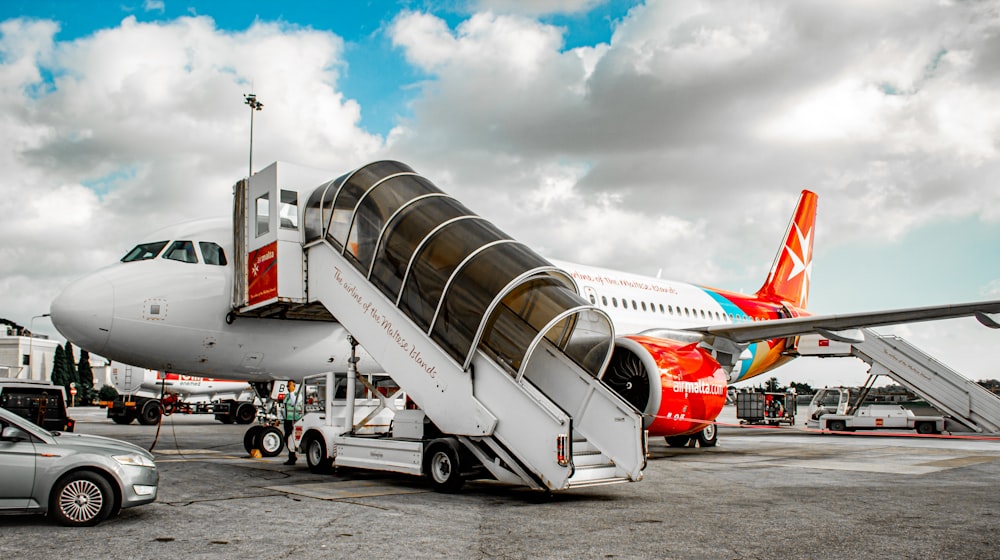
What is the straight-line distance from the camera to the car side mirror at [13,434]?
6164 mm

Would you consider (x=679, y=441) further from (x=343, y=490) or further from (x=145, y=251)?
(x=145, y=251)

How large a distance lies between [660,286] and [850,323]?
5851 millimetres

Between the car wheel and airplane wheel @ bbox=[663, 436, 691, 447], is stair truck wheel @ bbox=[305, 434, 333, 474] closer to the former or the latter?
the car wheel

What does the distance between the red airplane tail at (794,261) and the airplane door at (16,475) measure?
23380 mm

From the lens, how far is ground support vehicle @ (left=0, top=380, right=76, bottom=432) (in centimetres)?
1471

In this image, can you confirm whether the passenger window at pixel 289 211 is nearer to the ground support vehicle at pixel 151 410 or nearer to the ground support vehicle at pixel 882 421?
the ground support vehicle at pixel 151 410

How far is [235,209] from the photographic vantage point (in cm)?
1244

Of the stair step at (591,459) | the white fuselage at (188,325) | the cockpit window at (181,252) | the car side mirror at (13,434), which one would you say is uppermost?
the cockpit window at (181,252)

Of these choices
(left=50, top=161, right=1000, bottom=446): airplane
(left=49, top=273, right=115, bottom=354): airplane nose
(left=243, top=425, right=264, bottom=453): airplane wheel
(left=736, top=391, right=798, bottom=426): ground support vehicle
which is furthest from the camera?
(left=736, top=391, right=798, bottom=426): ground support vehicle

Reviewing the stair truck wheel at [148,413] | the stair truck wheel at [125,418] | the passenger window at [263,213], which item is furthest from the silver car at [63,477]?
the stair truck wheel at [125,418]

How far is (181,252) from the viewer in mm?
11844

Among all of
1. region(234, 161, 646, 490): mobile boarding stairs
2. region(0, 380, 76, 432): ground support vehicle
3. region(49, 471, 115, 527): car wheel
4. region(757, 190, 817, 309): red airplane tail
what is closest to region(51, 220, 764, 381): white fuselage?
region(234, 161, 646, 490): mobile boarding stairs

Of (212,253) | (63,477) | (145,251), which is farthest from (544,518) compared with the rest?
(145,251)

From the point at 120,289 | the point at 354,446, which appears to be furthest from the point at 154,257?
the point at 354,446
